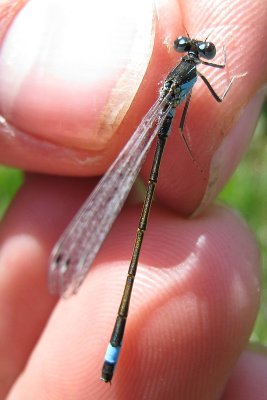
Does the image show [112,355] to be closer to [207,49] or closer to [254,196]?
[207,49]

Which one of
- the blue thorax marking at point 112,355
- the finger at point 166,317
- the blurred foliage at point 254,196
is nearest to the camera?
the blue thorax marking at point 112,355

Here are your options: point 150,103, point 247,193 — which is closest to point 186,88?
point 150,103

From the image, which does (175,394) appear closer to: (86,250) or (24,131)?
(86,250)

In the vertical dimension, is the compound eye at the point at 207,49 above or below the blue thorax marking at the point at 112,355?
above

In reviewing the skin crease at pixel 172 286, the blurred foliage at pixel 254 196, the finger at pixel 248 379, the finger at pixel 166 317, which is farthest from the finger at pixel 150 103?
the blurred foliage at pixel 254 196

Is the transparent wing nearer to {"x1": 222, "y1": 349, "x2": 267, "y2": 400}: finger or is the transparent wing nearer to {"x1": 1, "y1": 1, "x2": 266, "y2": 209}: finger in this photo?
{"x1": 1, "y1": 1, "x2": 266, "y2": 209}: finger

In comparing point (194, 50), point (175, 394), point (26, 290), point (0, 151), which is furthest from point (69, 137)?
point (175, 394)

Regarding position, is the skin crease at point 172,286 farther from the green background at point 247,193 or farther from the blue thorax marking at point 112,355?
the green background at point 247,193
